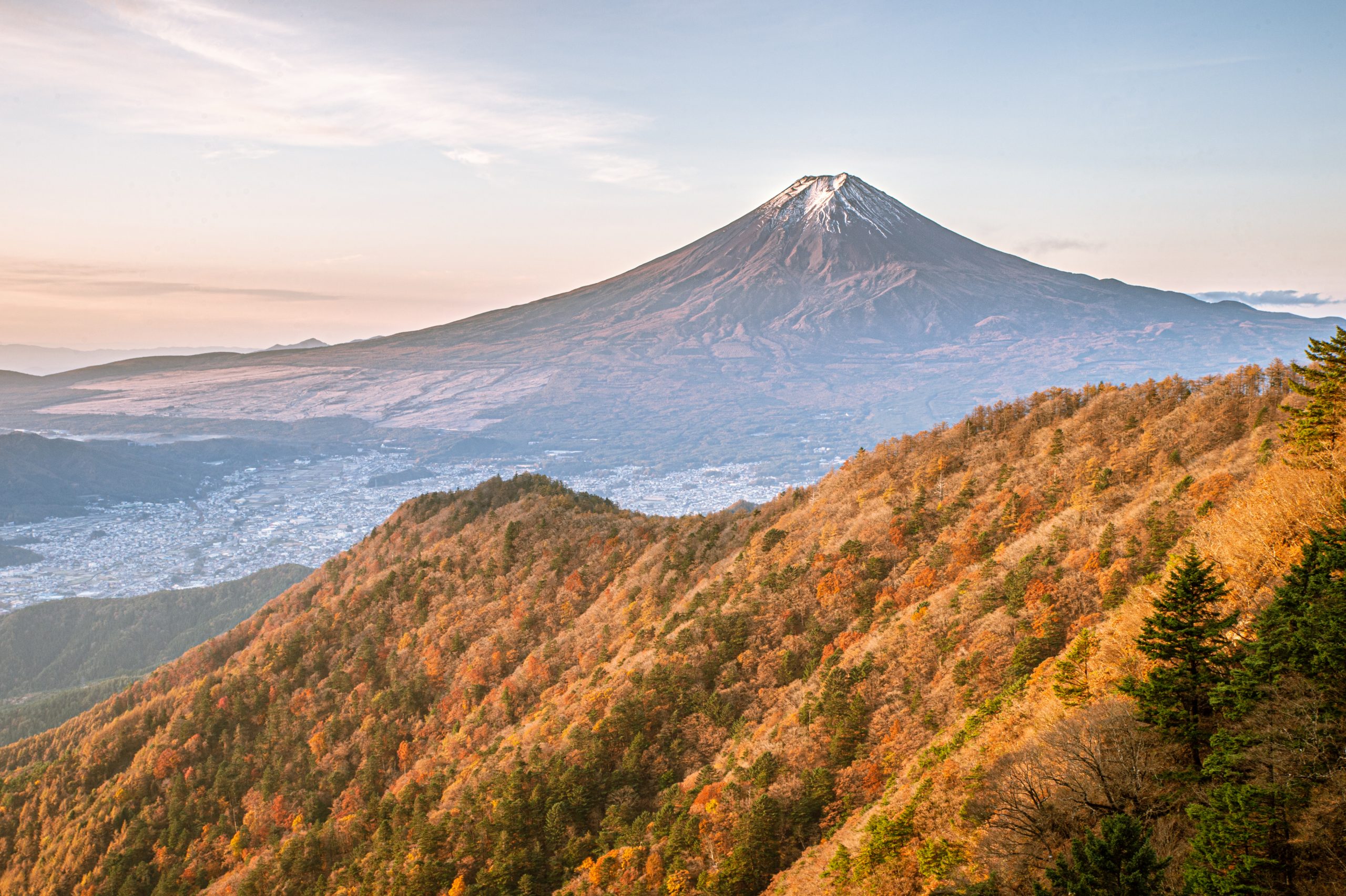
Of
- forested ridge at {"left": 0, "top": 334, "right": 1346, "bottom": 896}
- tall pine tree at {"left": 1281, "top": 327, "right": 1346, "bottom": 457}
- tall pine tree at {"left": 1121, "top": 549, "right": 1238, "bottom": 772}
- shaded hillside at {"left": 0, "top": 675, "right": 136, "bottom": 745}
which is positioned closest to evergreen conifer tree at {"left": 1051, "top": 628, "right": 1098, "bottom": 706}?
forested ridge at {"left": 0, "top": 334, "right": 1346, "bottom": 896}

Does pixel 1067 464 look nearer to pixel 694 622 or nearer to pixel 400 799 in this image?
pixel 694 622

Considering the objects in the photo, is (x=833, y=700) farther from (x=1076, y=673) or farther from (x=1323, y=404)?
(x=1323, y=404)

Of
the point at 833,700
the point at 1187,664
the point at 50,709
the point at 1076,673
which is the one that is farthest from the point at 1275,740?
the point at 50,709

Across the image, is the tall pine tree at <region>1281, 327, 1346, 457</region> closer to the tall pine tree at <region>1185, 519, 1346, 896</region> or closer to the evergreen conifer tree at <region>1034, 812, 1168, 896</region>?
the tall pine tree at <region>1185, 519, 1346, 896</region>

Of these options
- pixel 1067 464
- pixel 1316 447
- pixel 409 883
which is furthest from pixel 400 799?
pixel 1316 447

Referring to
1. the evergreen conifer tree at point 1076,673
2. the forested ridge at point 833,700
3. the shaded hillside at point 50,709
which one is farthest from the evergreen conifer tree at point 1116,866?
the shaded hillside at point 50,709

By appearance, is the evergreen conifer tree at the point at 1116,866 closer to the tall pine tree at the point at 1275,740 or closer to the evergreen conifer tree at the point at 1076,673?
the tall pine tree at the point at 1275,740
